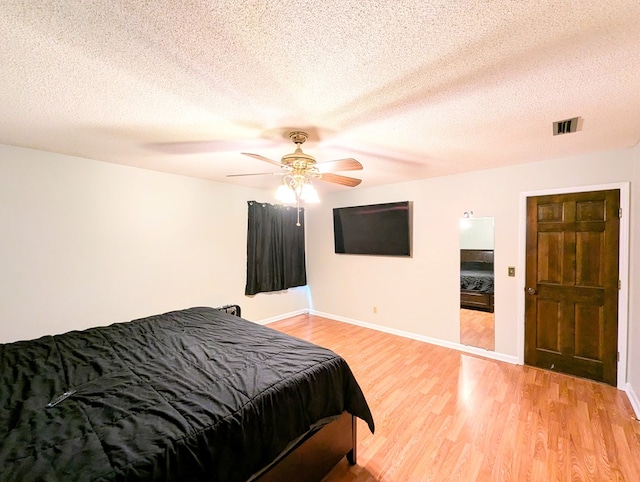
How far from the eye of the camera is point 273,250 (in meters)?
4.82

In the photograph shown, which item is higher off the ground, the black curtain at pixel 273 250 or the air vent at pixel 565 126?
the air vent at pixel 565 126

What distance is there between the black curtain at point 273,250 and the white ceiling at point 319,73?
2198mm

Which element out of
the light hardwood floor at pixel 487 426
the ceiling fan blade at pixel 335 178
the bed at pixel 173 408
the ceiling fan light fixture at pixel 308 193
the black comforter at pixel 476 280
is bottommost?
the light hardwood floor at pixel 487 426

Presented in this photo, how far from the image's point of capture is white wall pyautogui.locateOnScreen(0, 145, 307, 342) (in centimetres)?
263

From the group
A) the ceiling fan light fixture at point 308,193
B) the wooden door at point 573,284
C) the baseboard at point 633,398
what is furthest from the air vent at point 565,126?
the baseboard at point 633,398

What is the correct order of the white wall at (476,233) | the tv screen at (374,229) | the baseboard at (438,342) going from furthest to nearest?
the tv screen at (374,229) < the white wall at (476,233) < the baseboard at (438,342)

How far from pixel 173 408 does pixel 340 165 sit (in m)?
1.79

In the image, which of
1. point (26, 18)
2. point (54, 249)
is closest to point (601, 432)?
point (26, 18)

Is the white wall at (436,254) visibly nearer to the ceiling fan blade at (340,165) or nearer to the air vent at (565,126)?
the air vent at (565,126)

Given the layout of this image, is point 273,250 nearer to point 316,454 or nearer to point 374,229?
point 374,229

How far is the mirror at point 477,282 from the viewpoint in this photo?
3.42 m

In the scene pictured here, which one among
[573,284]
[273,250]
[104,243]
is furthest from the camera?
[273,250]

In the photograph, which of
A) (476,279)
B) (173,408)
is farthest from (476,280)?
(173,408)

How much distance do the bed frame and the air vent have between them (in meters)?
2.62
